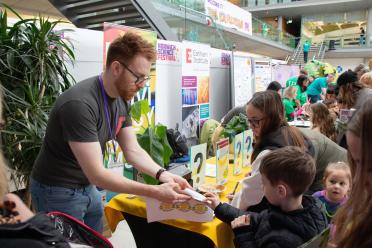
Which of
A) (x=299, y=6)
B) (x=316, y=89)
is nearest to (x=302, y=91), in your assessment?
(x=316, y=89)

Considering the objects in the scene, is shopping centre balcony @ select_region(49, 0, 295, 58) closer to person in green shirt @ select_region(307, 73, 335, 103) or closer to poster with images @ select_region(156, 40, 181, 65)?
poster with images @ select_region(156, 40, 181, 65)

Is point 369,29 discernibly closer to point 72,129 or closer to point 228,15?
point 228,15

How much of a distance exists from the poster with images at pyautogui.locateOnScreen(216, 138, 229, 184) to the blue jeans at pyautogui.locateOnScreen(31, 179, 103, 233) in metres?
0.78

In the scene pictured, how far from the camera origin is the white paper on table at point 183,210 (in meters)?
1.66

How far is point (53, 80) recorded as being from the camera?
2654 millimetres

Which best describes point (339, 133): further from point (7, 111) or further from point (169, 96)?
point (7, 111)

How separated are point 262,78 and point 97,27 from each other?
3640 millimetres

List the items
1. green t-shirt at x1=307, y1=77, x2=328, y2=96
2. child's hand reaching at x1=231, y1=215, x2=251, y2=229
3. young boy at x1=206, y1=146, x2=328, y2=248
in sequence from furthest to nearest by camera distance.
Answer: green t-shirt at x1=307, y1=77, x2=328, y2=96 < child's hand reaching at x1=231, y1=215, x2=251, y2=229 < young boy at x1=206, y1=146, x2=328, y2=248

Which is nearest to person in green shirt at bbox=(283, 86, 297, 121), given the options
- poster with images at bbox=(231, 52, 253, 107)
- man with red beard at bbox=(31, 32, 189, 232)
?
poster with images at bbox=(231, 52, 253, 107)

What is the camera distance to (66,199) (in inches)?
→ 62.4

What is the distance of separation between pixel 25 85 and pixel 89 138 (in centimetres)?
140

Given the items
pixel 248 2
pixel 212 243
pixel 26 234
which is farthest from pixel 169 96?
pixel 248 2

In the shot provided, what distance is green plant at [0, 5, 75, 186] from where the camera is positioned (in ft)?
8.07

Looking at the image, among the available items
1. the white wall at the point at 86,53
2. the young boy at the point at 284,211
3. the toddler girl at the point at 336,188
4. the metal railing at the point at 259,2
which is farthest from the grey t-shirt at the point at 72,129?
the metal railing at the point at 259,2
